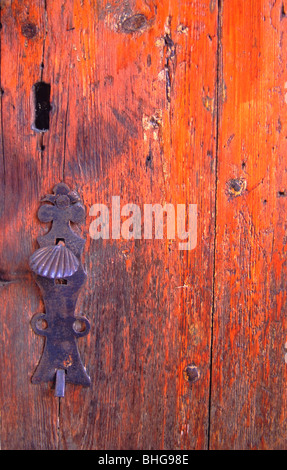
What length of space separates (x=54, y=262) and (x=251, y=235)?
37cm

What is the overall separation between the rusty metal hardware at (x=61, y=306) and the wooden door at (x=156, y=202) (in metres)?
0.02

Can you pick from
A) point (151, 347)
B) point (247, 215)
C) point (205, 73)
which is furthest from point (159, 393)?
point (205, 73)

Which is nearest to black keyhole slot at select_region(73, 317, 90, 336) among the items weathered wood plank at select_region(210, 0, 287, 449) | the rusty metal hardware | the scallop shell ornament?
the rusty metal hardware

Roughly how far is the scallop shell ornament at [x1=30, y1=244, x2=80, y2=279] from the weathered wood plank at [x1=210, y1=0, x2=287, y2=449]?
0.28 meters

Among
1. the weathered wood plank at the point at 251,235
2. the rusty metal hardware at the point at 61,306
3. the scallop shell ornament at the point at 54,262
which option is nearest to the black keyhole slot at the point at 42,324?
the rusty metal hardware at the point at 61,306

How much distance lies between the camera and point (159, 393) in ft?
2.12

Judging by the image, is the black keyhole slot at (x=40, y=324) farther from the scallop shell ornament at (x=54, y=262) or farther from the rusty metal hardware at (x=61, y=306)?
the scallop shell ornament at (x=54, y=262)

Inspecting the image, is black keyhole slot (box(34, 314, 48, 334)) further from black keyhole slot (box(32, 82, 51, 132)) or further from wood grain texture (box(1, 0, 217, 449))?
black keyhole slot (box(32, 82, 51, 132))

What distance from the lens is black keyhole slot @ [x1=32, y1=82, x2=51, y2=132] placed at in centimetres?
60

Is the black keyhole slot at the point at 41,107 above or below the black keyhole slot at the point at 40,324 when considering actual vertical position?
above

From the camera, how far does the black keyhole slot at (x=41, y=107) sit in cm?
60

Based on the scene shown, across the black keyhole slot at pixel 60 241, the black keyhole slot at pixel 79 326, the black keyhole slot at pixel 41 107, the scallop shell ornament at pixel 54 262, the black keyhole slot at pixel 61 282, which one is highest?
the black keyhole slot at pixel 41 107
